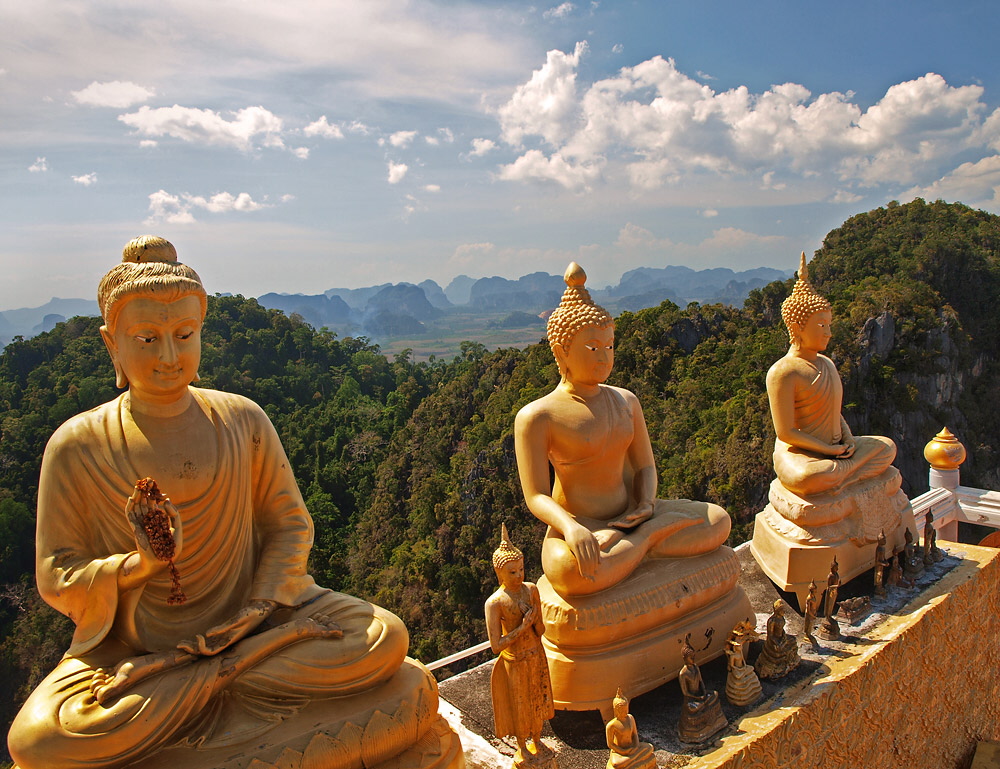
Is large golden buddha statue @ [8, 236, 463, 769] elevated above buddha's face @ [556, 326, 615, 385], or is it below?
below

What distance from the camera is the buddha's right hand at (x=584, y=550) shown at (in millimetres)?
4410

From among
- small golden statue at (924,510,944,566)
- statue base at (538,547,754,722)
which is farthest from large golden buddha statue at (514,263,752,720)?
small golden statue at (924,510,944,566)

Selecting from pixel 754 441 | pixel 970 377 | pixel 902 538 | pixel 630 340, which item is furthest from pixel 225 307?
pixel 902 538

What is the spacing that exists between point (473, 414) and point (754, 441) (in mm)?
16714

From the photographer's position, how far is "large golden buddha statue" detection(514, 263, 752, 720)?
445 centimetres

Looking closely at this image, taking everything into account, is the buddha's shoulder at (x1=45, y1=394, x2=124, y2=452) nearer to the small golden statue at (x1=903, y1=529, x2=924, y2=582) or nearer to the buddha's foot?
the buddha's foot

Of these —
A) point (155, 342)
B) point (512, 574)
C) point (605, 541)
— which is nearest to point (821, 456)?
point (605, 541)

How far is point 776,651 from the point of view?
482cm

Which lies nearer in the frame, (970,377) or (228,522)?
(228,522)

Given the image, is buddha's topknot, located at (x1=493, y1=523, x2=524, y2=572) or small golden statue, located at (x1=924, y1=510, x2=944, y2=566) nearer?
buddha's topknot, located at (x1=493, y1=523, x2=524, y2=572)

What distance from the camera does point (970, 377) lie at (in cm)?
3272

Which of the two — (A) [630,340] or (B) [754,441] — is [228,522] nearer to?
(B) [754,441]

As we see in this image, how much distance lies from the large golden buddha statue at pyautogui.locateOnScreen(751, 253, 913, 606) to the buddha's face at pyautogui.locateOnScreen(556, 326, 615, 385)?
1932 millimetres

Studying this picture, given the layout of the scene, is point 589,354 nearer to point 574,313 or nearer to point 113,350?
point 574,313
